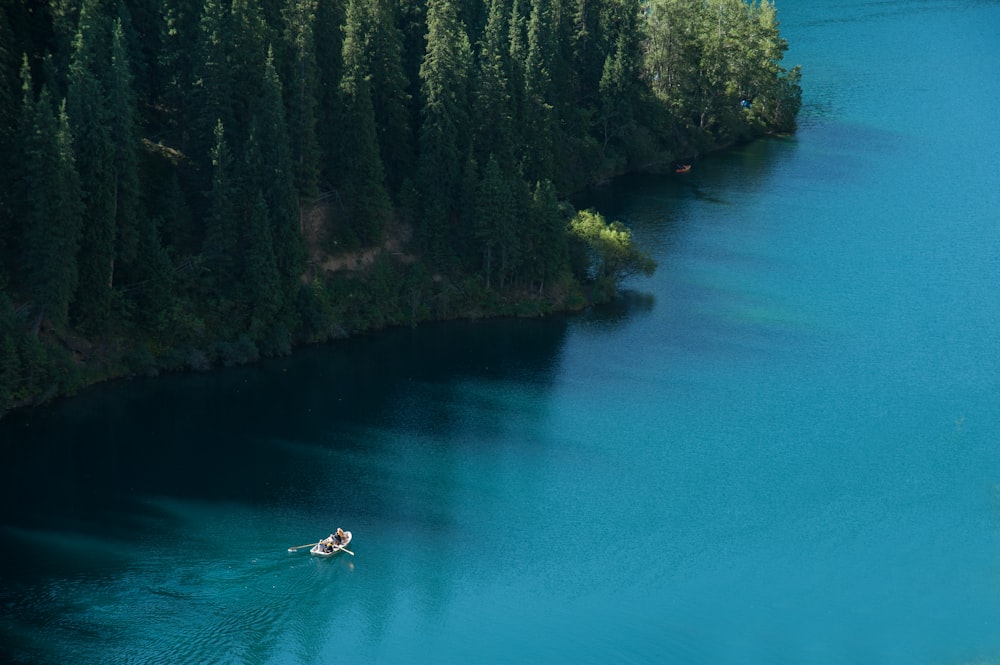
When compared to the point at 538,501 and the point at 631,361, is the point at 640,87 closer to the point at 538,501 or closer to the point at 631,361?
the point at 631,361

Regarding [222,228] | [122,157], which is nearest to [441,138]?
[222,228]

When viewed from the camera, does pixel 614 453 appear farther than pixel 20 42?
No

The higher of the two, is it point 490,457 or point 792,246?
point 792,246

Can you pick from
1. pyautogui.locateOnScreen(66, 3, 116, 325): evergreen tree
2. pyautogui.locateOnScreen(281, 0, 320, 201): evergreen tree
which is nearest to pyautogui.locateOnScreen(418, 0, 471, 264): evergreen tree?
pyautogui.locateOnScreen(281, 0, 320, 201): evergreen tree

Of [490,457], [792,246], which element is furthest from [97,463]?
[792,246]

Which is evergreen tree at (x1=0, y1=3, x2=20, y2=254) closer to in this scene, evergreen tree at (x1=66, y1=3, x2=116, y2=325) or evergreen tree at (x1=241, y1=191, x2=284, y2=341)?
evergreen tree at (x1=66, y1=3, x2=116, y2=325)
